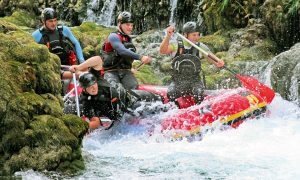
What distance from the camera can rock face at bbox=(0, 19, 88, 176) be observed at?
5469 mm

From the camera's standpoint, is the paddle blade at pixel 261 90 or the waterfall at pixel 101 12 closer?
the paddle blade at pixel 261 90

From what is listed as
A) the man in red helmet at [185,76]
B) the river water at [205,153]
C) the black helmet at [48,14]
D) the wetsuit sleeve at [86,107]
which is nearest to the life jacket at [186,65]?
the man in red helmet at [185,76]

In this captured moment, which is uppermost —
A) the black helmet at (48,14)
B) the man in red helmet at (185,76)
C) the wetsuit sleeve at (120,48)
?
the black helmet at (48,14)

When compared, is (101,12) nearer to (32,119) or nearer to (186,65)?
(186,65)

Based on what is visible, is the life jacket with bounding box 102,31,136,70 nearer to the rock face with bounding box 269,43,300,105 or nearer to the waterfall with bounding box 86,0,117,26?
the rock face with bounding box 269,43,300,105

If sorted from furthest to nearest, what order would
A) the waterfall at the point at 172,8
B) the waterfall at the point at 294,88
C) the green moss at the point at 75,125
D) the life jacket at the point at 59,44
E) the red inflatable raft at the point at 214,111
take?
A: the waterfall at the point at 172,8 → the waterfall at the point at 294,88 → the life jacket at the point at 59,44 → the red inflatable raft at the point at 214,111 → the green moss at the point at 75,125

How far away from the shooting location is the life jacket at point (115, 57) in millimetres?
8953

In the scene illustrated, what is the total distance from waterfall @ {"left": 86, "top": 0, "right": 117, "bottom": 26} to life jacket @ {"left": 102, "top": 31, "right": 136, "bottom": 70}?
10.2m

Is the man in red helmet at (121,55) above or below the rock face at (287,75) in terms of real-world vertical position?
above

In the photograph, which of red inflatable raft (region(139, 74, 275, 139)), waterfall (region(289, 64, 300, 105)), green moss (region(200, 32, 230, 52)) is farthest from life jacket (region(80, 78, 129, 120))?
green moss (region(200, 32, 230, 52))

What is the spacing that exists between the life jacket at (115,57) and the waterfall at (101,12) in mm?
10167

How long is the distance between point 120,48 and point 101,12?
11034 millimetres

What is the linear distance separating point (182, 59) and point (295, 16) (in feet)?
19.0

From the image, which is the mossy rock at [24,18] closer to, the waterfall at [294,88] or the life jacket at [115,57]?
the life jacket at [115,57]
